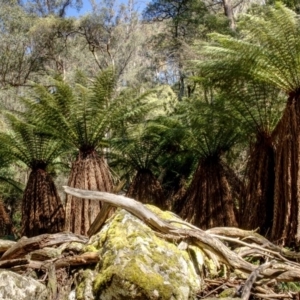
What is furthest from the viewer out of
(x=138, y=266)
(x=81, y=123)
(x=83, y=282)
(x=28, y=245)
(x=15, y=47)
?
(x=15, y=47)

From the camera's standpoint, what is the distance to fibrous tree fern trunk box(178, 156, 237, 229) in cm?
556

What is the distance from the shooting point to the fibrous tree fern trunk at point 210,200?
556 centimetres

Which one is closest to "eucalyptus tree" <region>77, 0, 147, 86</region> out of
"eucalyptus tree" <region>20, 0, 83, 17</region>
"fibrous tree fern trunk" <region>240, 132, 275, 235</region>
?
"eucalyptus tree" <region>20, 0, 83, 17</region>

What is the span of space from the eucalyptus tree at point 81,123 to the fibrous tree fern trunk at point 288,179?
2064 millimetres

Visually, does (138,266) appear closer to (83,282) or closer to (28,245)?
(83,282)

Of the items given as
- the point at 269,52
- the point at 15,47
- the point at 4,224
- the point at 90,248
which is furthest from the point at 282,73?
the point at 15,47

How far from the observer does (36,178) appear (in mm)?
6035

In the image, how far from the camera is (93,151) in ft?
18.6

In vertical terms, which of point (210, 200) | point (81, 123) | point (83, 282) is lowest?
point (83, 282)

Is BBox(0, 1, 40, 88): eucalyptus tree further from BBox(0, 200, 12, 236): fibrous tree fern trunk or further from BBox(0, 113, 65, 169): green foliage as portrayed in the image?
BBox(0, 113, 65, 169): green foliage

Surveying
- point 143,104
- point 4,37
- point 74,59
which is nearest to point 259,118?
point 143,104

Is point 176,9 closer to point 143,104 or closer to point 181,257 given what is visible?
point 143,104

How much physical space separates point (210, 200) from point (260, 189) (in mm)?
973

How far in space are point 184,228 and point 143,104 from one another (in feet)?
11.7
